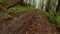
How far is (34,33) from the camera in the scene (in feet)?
33.3

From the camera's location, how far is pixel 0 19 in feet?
36.8

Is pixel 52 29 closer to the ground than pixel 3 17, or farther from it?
closer to the ground

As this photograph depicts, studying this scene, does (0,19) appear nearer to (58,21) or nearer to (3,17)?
(3,17)

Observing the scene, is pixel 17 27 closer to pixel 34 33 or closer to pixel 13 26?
pixel 13 26

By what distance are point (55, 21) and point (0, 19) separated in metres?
5.45

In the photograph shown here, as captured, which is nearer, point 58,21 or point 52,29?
point 52,29

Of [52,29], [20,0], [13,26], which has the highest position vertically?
[20,0]

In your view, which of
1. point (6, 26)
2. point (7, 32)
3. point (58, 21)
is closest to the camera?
point (7, 32)

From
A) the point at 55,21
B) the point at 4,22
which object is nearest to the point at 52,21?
the point at 55,21

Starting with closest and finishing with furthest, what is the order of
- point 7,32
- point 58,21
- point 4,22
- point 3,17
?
point 7,32 < point 4,22 < point 3,17 < point 58,21

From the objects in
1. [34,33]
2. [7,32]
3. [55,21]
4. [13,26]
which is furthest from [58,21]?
[7,32]

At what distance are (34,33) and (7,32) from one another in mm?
2023

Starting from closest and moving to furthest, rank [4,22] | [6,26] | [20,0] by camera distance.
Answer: [6,26] < [4,22] < [20,0]

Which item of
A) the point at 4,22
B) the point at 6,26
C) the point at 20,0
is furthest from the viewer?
the point at 20,0
